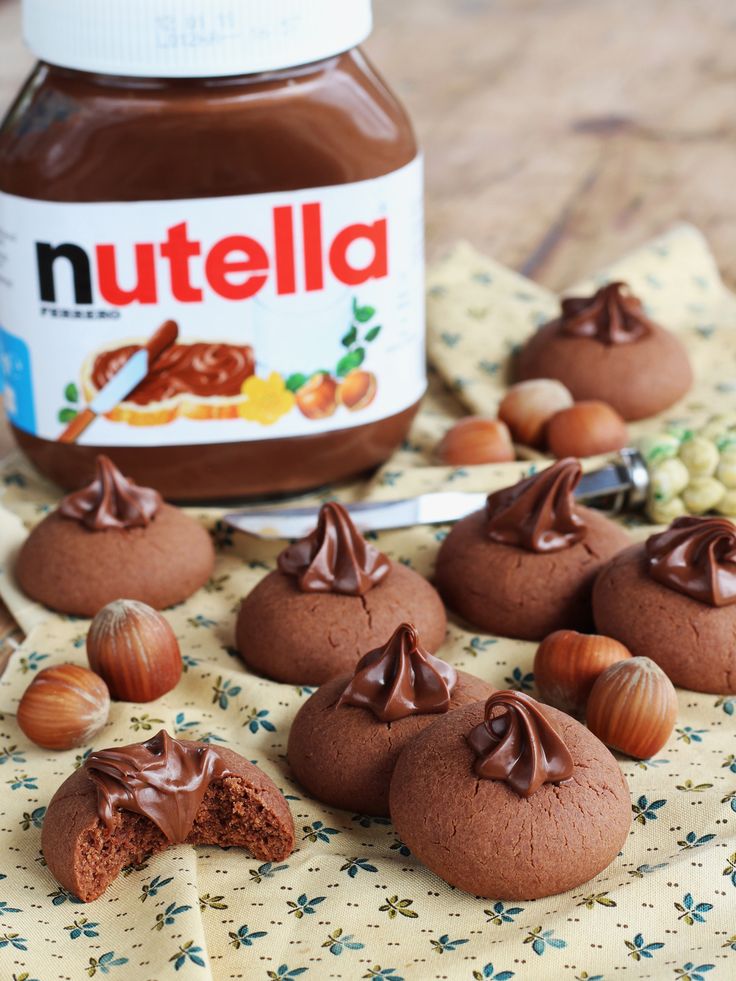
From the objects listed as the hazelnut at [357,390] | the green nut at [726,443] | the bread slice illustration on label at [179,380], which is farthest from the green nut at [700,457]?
the bread slice illustration on label at [179,380]

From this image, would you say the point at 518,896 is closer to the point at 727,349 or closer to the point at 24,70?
the point at 727,349

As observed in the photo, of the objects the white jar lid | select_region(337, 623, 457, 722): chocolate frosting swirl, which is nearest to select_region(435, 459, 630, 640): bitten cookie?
select_region(337, 623, 457, 722): chocolate frosting swirl

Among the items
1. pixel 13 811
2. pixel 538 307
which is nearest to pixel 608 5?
pixel 538 307

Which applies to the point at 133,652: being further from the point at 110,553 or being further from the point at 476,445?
the point at 476,445

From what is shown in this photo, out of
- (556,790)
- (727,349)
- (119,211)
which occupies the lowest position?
(727,349)

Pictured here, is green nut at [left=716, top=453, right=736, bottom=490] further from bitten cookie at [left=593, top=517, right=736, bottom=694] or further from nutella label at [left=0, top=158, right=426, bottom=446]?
nutella label at [left=0, top=158, right=426, bottom=446]

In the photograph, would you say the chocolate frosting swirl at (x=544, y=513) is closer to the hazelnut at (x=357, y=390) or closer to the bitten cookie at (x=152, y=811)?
the hazelnut at (x=357, y=390)
